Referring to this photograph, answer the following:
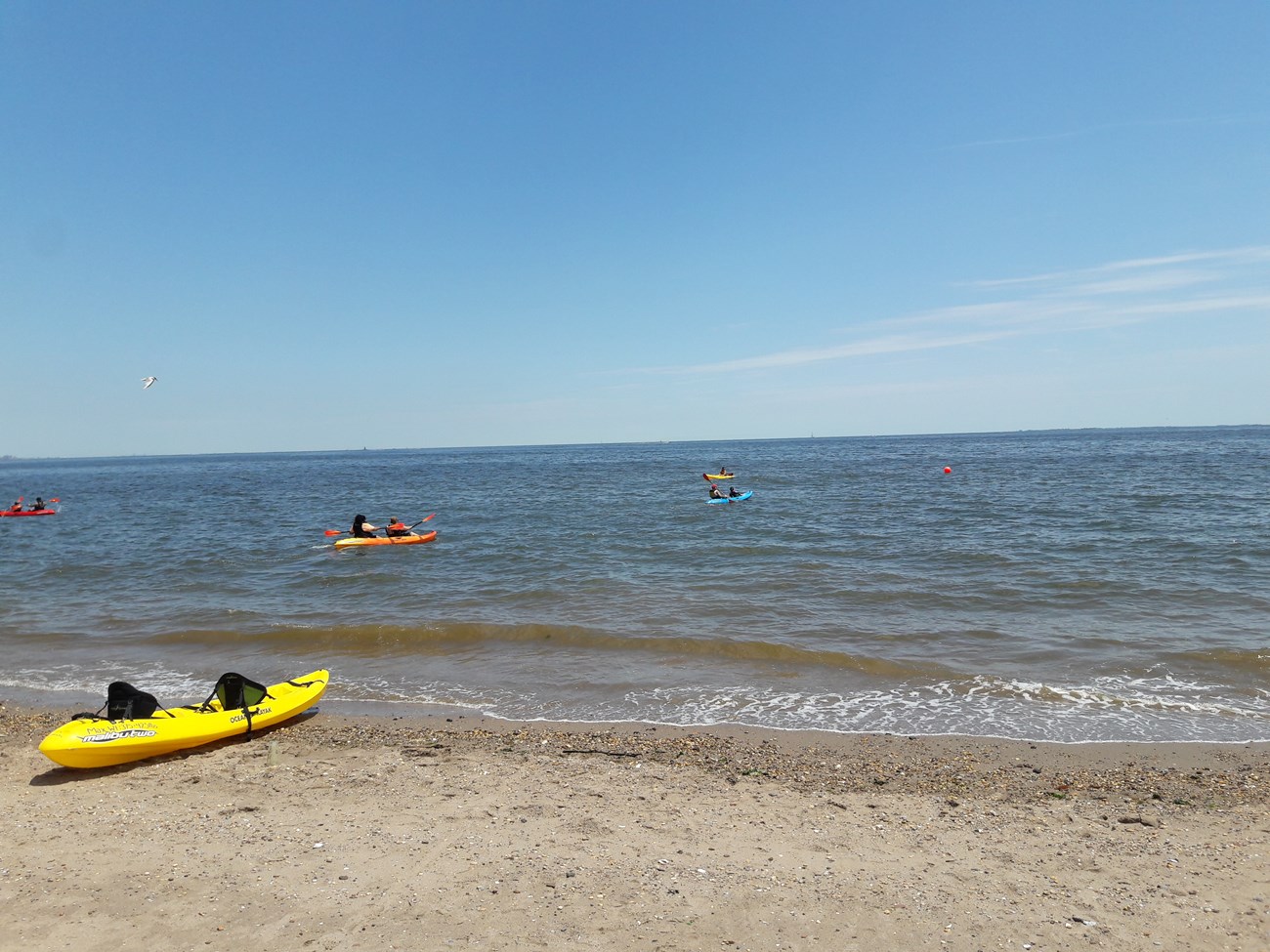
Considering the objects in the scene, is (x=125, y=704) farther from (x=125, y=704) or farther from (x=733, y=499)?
(x=733, y=499)

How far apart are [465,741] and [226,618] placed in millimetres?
9360

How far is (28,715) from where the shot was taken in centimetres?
995

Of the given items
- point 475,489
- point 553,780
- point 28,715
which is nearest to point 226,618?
point 28,715

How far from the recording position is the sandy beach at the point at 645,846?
4.79 m

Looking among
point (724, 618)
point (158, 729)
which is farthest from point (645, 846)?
point (724, 618)

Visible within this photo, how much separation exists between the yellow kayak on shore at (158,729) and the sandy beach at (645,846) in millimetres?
195

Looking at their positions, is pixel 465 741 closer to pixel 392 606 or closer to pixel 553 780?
pixel 553 780

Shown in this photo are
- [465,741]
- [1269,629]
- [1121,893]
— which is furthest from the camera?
[1269,629]

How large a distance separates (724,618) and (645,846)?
8688 mm

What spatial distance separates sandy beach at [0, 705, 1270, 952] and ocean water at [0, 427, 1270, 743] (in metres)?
1.54

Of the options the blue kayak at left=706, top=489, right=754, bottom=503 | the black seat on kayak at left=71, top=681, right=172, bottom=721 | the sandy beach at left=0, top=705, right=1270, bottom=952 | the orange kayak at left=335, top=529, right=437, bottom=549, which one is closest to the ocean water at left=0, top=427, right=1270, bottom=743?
the orange kayak at left=335, top=529, right=437, bottom=549

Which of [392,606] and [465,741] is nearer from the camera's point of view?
[465,741]

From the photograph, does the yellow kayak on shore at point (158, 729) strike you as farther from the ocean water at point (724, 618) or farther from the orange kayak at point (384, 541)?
the orange kayak at point (384, 541)

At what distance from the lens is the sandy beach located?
15.7ft
